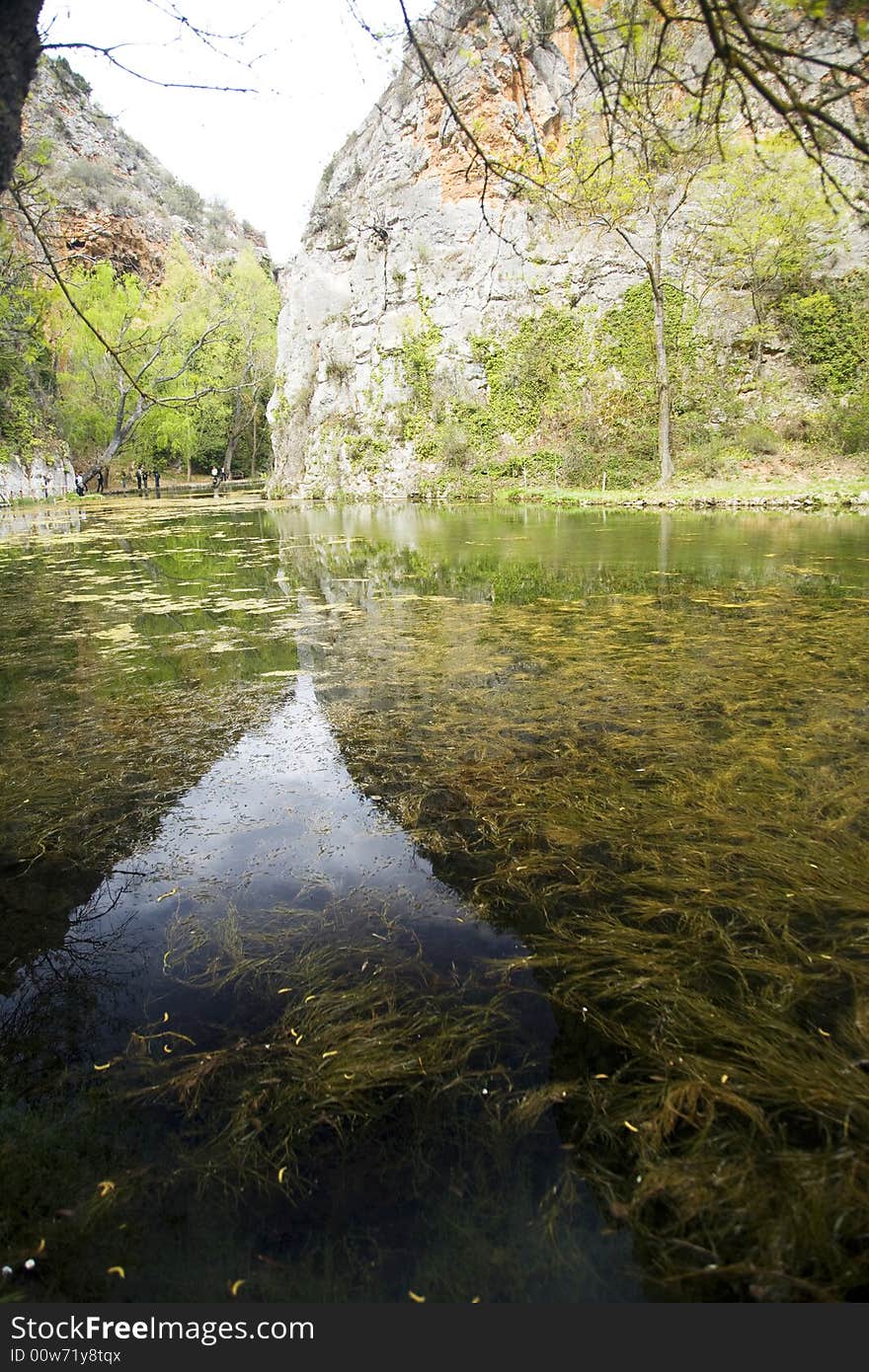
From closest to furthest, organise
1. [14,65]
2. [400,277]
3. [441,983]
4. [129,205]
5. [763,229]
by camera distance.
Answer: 1. [441,983]
2. [14,65]
3. [763,229]
4. [400,277]
5. [129,205]

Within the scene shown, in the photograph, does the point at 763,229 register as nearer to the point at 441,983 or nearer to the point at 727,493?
the point at 727,493

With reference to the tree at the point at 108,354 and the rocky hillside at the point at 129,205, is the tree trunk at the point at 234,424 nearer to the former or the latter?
the tree at the point at 108,354

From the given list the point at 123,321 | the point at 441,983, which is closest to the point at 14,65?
the point at 441,983

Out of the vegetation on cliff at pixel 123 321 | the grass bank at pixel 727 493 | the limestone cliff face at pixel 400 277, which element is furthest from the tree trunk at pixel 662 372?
the vegetation on cliff at pixel 123 321

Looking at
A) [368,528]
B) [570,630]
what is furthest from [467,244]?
[570,630]

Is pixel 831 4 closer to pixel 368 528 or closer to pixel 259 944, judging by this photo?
pixel 259 944

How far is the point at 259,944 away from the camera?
2.14m

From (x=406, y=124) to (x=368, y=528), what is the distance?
21488mm

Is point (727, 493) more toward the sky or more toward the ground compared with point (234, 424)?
more toward the ground

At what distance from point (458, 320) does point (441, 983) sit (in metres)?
30.1

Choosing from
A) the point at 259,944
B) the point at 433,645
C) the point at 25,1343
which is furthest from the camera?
the point at 433,645

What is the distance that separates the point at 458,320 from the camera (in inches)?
1077

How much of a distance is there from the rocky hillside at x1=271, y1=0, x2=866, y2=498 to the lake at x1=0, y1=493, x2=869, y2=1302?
2161 cm

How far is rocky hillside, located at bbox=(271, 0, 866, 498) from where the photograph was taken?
23.3 meters
